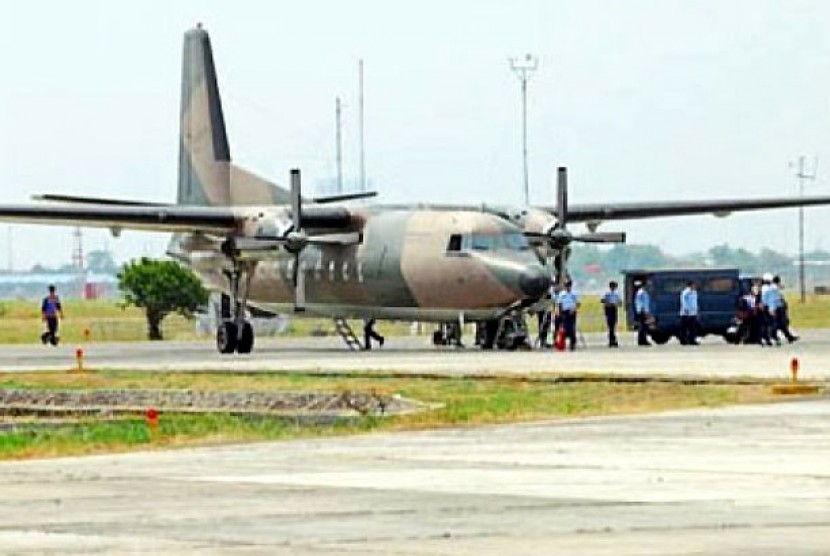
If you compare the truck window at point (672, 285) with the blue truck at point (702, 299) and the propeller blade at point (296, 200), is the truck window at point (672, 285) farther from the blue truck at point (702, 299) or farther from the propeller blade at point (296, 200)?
the propeller blade at point (296, 200)

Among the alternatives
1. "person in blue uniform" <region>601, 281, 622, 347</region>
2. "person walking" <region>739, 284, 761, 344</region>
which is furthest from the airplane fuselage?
"person walking" <region>739, 284, 761, 344</region>

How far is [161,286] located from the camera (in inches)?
3610

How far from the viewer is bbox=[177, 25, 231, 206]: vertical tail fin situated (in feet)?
183

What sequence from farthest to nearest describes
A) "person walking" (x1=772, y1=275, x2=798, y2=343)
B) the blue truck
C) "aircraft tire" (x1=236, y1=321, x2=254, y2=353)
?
the blue truck → "person walking" (x1=772, y1=275, x2=798, y2=343) → "aircraft tire" (x1=236, y1=321, x2=254, y2=353)

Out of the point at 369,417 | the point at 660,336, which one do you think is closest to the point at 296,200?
the point at 660,336

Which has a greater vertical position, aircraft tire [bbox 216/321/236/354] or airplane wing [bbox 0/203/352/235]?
airplane wing [bbox 0/203/352/235]

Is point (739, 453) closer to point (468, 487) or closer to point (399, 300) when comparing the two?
point (468, 487)

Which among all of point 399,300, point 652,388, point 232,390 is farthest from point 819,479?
point 399,300

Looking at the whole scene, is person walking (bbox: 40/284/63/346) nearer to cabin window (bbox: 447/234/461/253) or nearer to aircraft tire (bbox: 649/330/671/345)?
cabin window (bbox: 447/234/461/253)

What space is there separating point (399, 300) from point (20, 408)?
1734cm

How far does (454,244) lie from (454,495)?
31011 mm

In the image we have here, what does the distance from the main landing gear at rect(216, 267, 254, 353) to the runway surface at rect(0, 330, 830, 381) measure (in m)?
0.50

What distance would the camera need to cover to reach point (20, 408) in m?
32.5

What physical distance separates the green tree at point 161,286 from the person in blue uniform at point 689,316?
40.4 m
